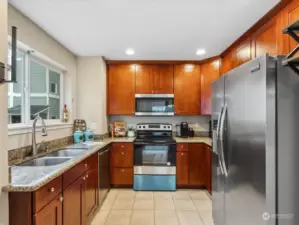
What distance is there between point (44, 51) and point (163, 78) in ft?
7.00

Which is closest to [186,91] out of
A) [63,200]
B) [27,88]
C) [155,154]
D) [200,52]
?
[200,52]

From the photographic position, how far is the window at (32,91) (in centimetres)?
251

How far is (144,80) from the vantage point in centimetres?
432

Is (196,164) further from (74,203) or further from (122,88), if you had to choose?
(74,203)

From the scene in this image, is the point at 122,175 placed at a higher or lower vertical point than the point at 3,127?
lower

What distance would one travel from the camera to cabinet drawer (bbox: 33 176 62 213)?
1.42m

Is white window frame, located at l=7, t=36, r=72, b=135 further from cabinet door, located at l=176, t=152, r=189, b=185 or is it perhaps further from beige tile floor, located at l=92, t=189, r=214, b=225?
cabinet door, located at l=176, t=152, r=189, b=185

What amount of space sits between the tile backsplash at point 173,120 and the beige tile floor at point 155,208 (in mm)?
1268

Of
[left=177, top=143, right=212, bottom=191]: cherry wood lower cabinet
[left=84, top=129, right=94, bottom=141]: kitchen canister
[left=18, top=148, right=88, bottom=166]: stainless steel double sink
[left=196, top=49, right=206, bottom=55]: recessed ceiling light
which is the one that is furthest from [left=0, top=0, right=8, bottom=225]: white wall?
[left=177, top=143, right=212, bottom=191]: cherry wood lower cabinet

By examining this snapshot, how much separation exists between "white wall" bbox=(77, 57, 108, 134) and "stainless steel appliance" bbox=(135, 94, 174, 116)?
71cm

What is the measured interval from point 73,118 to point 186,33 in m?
2.26

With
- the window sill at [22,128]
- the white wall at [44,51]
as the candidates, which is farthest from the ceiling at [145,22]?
the window sill at [22,128]

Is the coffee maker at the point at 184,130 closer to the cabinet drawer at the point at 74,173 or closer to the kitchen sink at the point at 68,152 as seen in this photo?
the kitchen sink at the point at 68,152

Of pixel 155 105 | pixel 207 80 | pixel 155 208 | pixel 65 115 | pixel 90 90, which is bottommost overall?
pixel 155 208
